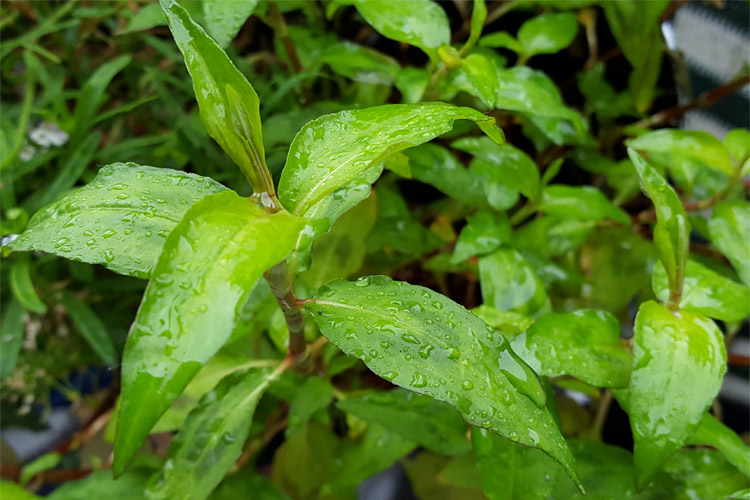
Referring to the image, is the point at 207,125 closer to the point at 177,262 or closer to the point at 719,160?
the point at 177,262

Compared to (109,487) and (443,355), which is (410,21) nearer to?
(443,355)

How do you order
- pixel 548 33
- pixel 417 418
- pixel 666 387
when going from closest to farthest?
pixel 666 387, pixel 417 418, pixel 548 33

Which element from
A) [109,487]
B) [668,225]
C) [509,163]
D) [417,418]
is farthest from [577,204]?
[109,487]

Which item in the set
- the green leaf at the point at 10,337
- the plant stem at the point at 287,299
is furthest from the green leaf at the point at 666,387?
the green leaf at the point at 10,337

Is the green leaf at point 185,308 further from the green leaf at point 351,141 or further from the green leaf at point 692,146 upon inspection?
the green leaf at point 692,146

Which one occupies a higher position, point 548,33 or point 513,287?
point 548,33

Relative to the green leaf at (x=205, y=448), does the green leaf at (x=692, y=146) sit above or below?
above

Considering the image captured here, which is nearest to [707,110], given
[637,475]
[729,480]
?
[729,480]
